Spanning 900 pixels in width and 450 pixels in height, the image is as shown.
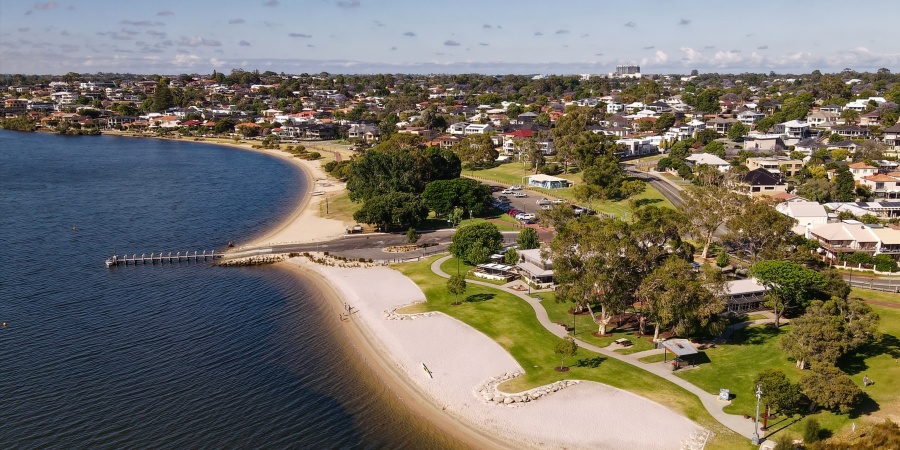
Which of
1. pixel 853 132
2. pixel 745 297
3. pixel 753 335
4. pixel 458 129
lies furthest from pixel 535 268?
pixel 458 129

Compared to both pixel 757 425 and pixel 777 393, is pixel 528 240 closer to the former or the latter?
pixel 777 393

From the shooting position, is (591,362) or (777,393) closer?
(777,393)

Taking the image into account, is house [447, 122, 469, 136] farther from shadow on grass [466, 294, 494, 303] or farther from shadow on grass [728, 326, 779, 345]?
shadow on grass [728, 326, 779, 345]

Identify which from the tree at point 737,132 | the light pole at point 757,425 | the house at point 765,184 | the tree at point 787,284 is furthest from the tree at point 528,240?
the tree at point 737,132

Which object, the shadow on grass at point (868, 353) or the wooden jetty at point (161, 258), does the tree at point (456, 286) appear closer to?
the shadow on grass at point (868, 353)

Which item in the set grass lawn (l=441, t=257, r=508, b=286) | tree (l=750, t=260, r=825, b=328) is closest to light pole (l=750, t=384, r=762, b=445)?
tree (l=750, t=260, r=825, b=328)

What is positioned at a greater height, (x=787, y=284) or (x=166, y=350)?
(x=787, y=284)

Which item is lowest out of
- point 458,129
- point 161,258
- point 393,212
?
point 161,258

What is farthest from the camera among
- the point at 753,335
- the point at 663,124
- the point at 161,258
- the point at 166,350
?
the point at 663,124
